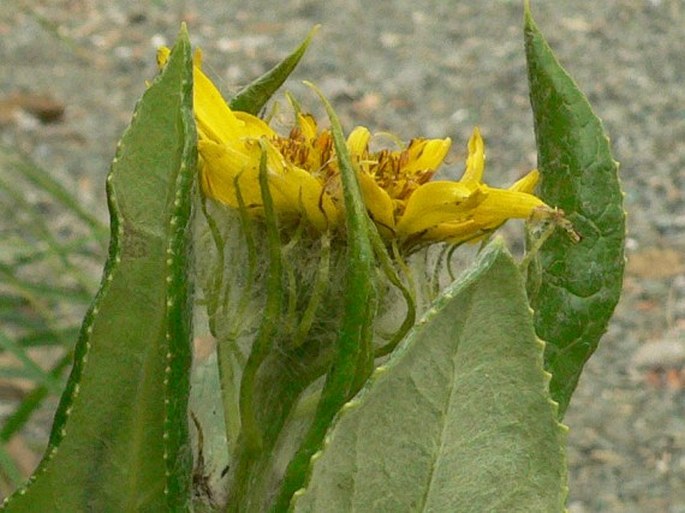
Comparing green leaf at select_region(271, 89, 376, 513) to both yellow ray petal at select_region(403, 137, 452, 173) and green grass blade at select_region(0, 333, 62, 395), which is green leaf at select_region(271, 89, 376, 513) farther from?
green grass blade at select_region(0, 333, 62, 395)

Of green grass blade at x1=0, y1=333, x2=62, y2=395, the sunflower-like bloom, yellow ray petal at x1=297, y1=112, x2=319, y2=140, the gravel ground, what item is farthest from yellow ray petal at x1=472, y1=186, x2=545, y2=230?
the gravel ground

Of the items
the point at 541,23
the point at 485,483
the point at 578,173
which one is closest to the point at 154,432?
the point at 485,483

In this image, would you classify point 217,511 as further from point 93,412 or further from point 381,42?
point 381,42

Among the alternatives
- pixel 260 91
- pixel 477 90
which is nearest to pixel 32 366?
pixel 260 91

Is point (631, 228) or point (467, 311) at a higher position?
point (631, 228)

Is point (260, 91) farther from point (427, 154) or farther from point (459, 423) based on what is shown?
point (459, 423)

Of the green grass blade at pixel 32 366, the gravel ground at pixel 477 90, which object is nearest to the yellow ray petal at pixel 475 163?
the green grass blade at pixel 32 366
